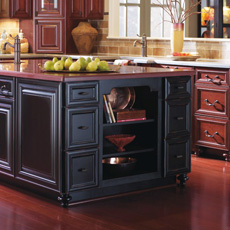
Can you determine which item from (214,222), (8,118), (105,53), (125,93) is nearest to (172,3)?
(105,53)

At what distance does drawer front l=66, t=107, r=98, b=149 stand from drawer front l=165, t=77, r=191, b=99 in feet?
2.09

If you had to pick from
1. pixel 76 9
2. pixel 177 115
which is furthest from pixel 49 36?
pixel 177 115

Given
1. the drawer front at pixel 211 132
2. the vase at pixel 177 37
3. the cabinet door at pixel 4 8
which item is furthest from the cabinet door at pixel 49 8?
the drawer front at pixel 211 132

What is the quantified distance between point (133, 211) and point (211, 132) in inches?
74.8

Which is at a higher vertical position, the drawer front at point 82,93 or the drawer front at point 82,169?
the drawer front at point 82,93

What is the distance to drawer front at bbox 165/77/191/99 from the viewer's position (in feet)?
13.8

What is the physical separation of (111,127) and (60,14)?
3.11 meters

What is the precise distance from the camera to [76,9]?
23.4 ft

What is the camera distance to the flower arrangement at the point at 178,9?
6.21 m

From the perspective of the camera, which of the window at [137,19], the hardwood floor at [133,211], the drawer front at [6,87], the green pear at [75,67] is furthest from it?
the window at [137,19]

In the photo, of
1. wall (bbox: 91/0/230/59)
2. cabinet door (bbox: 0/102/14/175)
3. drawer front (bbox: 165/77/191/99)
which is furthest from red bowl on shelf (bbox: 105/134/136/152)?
wall (bbox: 91/0/230/59)

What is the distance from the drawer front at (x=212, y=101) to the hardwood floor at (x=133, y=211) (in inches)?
39.0

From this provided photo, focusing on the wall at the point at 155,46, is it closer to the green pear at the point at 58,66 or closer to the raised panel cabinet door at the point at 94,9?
the raised panel cabinet door at the point at 94,9

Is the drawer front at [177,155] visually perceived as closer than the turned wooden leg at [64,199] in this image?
No
